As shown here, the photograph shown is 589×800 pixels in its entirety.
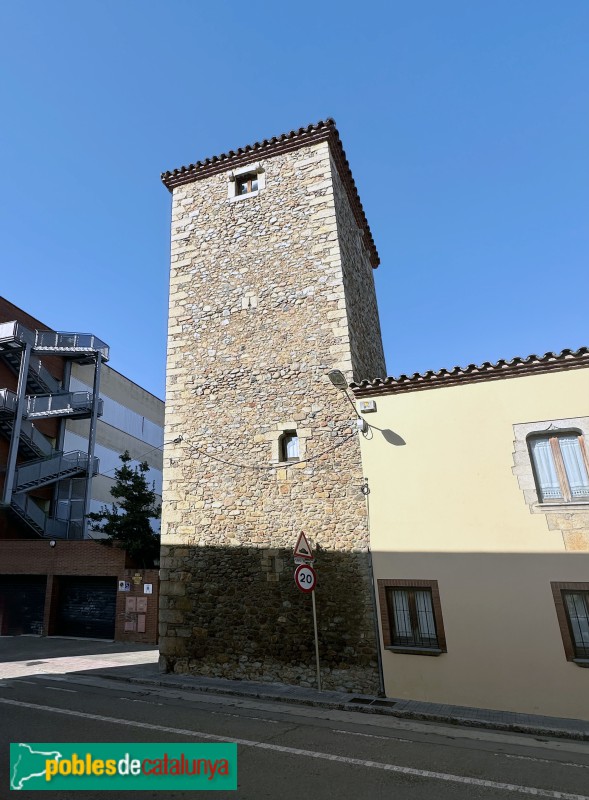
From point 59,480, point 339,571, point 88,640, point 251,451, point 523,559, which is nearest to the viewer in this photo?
point 523,559

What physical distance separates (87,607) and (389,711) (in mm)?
12756

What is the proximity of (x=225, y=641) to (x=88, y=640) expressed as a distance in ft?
28.4

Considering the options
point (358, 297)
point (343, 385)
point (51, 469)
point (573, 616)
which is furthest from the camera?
point (51, 469)

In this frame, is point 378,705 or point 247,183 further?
point 247,183

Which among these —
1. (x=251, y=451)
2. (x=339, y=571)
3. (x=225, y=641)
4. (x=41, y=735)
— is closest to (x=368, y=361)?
(x=251, y=451)

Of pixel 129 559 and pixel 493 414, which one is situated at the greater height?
pixel 493 414

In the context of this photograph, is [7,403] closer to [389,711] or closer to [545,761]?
[389,711]

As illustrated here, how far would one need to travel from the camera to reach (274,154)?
12.6 m

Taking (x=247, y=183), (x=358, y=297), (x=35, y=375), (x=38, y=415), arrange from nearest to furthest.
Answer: (x=358, y=297), (x=247, y=183), (x=38, y=415), (x=35, y=375)

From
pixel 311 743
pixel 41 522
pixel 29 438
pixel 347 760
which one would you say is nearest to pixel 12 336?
pixel 29 438

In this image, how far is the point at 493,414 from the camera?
8.48 m

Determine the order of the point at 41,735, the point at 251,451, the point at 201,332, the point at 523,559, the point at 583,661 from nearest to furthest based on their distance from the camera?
1. the point at 41,735
2. the point at 583,661
3. the point at 523,559
4. the point at 251,451
5. the point at 201,332

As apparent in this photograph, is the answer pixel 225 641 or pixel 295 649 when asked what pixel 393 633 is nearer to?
pixel 295 649

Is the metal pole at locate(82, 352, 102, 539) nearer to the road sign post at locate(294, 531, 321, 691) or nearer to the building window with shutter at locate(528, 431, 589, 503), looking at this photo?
the road sign post at locate(294, 531, 321, 691)
